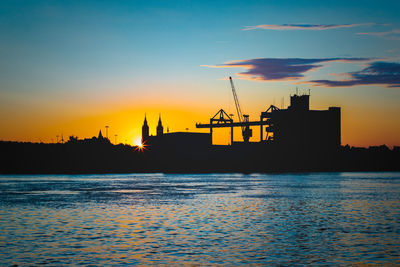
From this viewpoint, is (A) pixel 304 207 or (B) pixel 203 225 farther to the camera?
(A) pixel 304 207

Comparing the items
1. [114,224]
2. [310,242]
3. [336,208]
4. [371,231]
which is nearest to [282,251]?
[310,242]

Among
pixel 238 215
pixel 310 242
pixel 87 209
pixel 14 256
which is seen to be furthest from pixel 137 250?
pixel 87 209

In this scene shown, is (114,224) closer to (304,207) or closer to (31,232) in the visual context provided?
(31,232)

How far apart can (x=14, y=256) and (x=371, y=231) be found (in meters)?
24.5

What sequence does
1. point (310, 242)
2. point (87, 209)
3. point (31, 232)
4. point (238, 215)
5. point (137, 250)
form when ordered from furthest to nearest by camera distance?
point (87, 209), point (238, 215), point (31, 232), point (310, 242), point (137, 250)

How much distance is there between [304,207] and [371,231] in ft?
68.4

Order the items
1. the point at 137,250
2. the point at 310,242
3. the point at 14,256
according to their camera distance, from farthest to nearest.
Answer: the point at 310,242, the point at 137,250, the point at 14,256

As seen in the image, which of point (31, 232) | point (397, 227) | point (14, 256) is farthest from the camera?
point (397, 227)

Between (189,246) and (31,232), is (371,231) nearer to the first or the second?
(189,246)

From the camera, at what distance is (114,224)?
4006 cm

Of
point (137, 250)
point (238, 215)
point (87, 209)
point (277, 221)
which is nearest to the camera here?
point (137, 250)

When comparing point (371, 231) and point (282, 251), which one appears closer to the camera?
point (282, 251)

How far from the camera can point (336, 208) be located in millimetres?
55312

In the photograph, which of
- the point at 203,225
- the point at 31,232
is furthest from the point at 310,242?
the point at 31,232
